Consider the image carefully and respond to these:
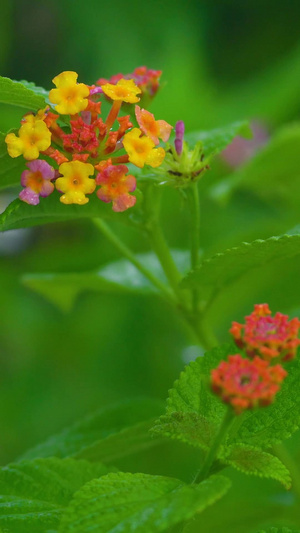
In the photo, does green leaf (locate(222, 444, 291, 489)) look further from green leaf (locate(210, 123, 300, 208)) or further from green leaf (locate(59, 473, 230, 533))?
green leaf (locate(210, 123, 300, 208))

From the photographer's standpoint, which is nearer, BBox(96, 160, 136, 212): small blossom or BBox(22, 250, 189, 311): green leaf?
BBox(96, 160, 136, 212): small blossom

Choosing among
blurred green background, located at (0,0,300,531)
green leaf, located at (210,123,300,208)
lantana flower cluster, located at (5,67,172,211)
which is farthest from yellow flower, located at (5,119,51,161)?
green leaf, located at (210,123,300,208)

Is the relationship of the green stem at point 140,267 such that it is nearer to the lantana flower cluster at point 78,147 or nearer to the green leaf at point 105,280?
the green leaf at point 105,280

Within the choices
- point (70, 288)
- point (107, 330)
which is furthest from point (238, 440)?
point (107, 330)

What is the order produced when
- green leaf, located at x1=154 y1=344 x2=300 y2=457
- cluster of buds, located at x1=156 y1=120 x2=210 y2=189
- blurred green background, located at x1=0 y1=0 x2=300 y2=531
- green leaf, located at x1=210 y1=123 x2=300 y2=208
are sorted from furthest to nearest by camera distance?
blurred green background, located at x1=0 y1=0 x2=300 y2=531, green leaf, located at x1=210 y1=123 x2=300 y2=208, cluster of buds, located at x1=156 y1=120 x2=210 y2=189, green leaf, located at x1=154 y1=344 x2=300 y2=457

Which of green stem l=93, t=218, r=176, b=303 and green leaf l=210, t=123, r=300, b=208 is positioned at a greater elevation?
green leaf l=210, t=123, r=300, b=208

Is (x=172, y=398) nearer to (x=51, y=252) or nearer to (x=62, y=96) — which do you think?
(x=62, y=96)
